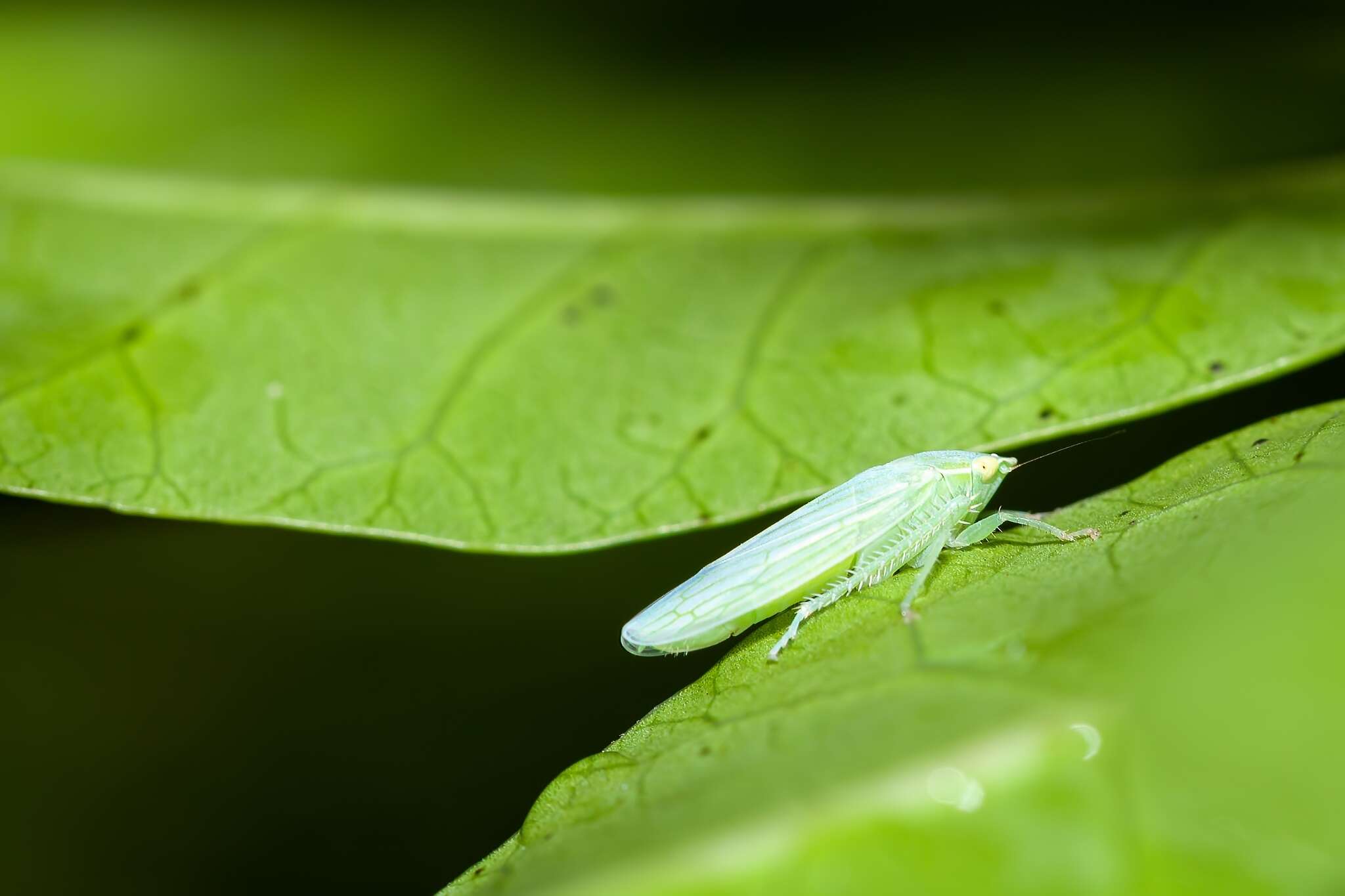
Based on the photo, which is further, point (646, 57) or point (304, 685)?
point (646, 57)

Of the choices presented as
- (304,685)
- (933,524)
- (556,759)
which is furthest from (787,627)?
(304,685)

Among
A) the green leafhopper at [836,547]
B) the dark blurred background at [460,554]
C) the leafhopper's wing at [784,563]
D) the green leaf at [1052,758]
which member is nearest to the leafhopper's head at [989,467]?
the green leafhopper at [836,547]

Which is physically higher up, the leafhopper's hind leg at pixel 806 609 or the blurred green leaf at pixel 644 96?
the blurred green leaf at pixel 644 96

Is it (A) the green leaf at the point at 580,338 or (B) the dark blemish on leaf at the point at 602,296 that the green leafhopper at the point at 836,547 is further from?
(B) the dark blemish on leaf at the point at 602,296

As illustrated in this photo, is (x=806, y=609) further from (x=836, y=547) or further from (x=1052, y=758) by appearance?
(x=1052, y=758)

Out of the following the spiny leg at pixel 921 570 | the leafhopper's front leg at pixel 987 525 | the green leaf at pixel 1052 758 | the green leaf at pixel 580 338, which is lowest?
the leafhopper's front leg at pixel 987 525

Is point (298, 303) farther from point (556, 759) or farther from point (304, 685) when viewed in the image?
point (556, 759)

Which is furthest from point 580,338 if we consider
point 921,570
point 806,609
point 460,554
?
point 921,570
